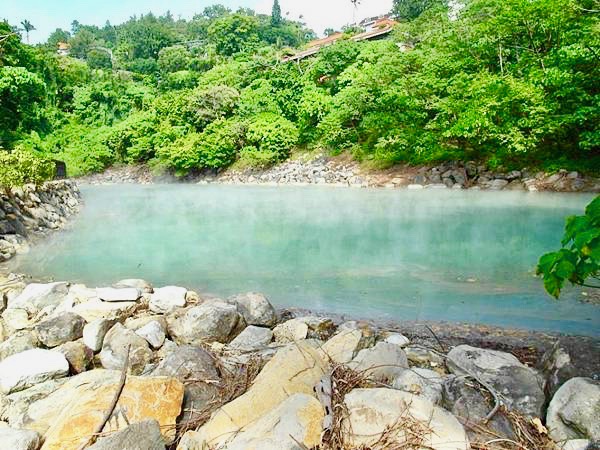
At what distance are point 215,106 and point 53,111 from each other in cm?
1224

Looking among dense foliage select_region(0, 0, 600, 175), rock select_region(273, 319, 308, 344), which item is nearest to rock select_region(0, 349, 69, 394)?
rock select_region(273, 319, 308, 344)

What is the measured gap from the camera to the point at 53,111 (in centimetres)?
2997

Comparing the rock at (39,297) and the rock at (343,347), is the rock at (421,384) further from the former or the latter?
the rock at (39,297)

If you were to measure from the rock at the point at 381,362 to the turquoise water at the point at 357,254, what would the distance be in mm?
1539

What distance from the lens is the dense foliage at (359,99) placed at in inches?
511

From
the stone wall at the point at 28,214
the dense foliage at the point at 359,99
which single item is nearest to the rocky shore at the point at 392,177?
the dense foliage at the point at 359,99

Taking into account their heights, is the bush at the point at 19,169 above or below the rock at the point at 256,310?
above

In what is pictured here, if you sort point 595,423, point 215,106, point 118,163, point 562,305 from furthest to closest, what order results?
point 118,163
point 215,106
point 562,305
point 595,423

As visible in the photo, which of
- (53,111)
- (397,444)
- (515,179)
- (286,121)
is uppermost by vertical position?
(53,111)

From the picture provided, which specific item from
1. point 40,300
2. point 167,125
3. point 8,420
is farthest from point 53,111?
point 8,420

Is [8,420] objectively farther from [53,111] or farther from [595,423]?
[53,111]

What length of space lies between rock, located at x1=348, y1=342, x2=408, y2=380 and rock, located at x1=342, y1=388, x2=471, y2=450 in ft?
1.45

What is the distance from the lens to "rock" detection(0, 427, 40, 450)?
6.28 feet

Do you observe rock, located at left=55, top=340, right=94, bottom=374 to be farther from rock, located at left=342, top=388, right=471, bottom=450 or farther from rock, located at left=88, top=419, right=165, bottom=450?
rock, located at left=342, top=388, right=471, bottom=450
